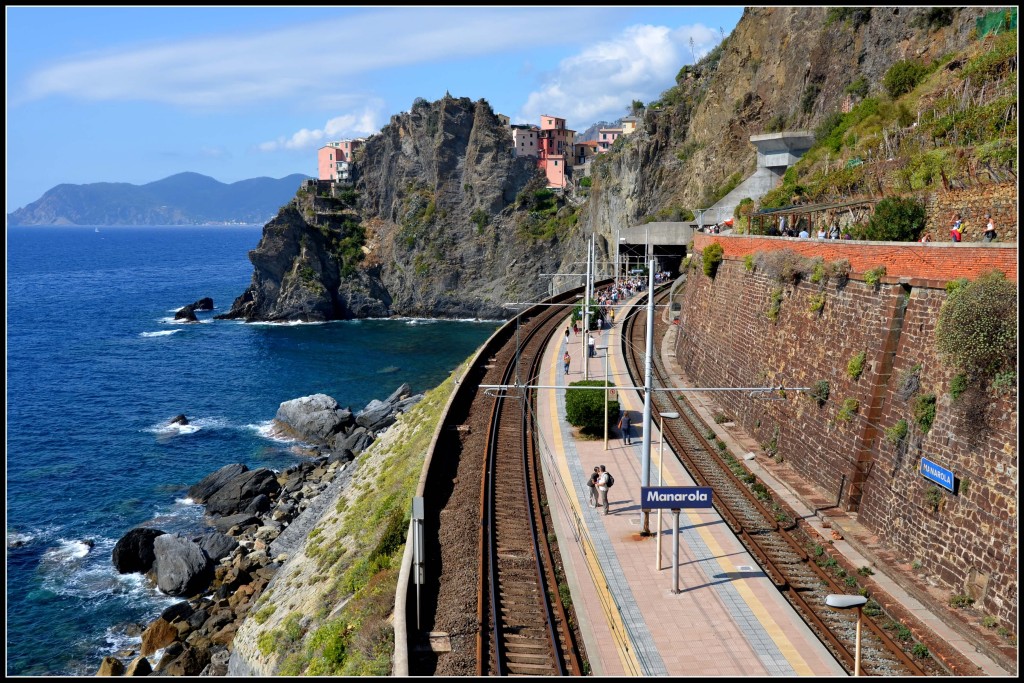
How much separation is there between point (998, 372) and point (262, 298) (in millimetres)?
89331

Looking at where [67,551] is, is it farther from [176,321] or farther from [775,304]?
[176,321]

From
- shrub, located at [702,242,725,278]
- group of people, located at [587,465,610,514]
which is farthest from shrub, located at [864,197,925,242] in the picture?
group of people, located at [587,465,610,514]

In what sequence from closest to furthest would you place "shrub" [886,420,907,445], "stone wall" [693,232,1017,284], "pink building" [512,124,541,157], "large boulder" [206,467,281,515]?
"stone wall" [693,232,1017,284], "shrub" [886,420,907,445], "large boulder" [206,467,281,515], "pink building" [512,124,541,157]

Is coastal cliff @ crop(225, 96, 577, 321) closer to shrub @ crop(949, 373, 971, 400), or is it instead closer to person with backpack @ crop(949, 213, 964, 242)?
person with backpack @ crop(949, 213, 964, 242)

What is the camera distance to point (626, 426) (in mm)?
24547

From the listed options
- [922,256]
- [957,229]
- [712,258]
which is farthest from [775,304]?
[712,258]

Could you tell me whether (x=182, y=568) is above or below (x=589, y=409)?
below

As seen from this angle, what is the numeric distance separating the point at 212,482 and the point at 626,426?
22.9 meters

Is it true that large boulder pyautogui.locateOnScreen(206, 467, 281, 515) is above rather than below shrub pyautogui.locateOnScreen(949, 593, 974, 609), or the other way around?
below

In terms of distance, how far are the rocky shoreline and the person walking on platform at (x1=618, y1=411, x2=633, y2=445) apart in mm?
12113

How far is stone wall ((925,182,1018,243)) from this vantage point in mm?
18938

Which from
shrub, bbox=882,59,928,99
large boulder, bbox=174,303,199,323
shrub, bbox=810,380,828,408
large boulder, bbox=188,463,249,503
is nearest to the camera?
shrub, bbox=810,380,828,408

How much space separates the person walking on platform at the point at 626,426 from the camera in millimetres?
24206

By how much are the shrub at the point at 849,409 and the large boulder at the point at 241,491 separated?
2707cm
